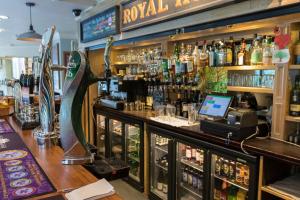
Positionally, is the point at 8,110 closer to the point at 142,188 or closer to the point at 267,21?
the point at 142,188

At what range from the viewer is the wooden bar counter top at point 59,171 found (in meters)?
1.26

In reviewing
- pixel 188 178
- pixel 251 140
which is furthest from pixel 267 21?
pixel 188 178

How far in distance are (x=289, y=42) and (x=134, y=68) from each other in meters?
2.59

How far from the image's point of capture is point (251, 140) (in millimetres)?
2025

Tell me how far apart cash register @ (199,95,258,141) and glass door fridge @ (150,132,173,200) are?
78 cm

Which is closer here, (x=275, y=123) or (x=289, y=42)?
(x=289, y=42)

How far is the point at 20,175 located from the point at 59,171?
20 cm

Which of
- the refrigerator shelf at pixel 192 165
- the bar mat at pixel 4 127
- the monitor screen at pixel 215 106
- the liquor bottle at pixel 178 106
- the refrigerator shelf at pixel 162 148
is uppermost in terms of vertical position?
the monitor screen at pixel 215 106

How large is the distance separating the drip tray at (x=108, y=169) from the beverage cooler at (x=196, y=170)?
38.9 inches

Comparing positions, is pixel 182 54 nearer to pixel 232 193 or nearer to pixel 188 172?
pixel 188 172

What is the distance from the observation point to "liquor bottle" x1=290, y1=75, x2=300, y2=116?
6.57ft

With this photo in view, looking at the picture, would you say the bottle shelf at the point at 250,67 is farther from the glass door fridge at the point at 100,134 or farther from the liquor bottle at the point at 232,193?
the glass door fridge at the point at 100,134

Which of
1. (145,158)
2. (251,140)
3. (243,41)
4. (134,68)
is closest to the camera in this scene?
(251,140)

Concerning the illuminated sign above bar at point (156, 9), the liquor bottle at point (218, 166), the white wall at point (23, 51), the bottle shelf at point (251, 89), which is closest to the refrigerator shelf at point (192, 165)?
the liquor bottle at point (218, 166)
